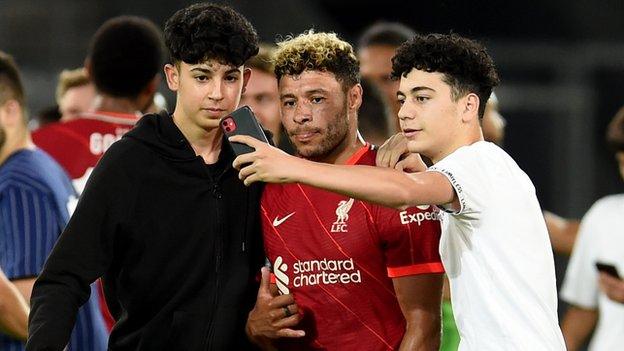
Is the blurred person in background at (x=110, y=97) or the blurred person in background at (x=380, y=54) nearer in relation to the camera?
the blurred person in background at (x=110, y=97)

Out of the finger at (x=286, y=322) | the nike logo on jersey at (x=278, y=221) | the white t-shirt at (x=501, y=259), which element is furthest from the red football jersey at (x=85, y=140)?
the white t-shirt at (x=501, y=259)

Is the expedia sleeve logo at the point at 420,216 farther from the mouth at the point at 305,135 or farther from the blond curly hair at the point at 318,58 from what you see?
the blond curly hair at the point at 318,58

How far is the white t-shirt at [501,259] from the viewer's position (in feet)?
13.6

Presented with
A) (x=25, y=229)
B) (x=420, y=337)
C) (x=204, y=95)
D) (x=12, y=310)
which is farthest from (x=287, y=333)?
(x=25, y=229)

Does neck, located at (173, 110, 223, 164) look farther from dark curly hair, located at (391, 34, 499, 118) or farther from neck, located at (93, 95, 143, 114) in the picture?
neck, located at (93, 95, 143, 114)

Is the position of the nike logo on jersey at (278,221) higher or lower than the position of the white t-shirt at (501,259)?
higher

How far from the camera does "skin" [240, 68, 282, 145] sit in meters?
6.59

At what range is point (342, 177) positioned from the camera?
391 cm

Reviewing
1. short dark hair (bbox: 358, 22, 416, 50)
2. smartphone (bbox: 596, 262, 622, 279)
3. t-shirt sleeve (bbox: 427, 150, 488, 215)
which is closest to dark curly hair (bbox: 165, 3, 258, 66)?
t-shirt sleeve (bbox: 427, 150, 488, 215)

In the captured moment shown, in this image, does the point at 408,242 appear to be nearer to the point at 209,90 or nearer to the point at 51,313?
the point at 209,90

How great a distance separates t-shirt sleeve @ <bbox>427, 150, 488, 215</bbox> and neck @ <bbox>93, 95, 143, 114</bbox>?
2553mm

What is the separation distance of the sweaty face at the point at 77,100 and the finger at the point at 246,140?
4.48 meters

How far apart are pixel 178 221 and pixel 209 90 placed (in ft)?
1.42

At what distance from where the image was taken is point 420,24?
547 inches
